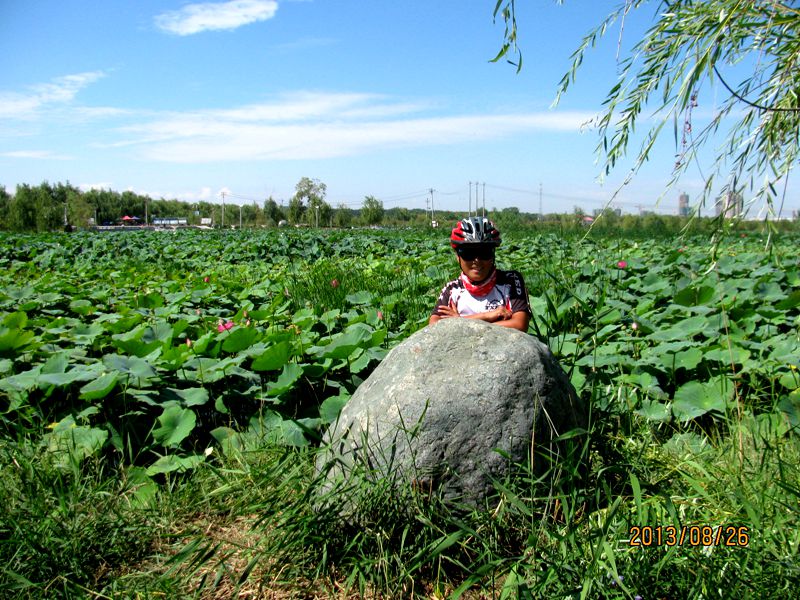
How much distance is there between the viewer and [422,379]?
2.17 m

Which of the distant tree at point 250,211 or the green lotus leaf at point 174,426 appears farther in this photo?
the distant tree at point 250,211

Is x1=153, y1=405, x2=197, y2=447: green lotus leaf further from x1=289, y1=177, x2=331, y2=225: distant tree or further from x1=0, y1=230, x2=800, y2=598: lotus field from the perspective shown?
x1=289, y1=177, x2=331, y2=225: distant tree

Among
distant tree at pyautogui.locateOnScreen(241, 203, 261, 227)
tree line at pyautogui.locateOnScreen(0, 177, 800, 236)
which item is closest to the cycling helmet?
tree line at pyautogui.locateOnScreen(0, 177, 800, 236)

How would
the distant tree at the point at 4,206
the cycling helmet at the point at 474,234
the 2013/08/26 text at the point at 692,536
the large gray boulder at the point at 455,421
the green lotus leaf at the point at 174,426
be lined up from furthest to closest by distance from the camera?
the distant tree at the point at 4,206 < the cycling helmet at the point at 474,234 < the green lotus leaf at the point at 174,426 < the large gray boulder at the point at 455,421 < the 2013/08/26 text at the point at 692,536

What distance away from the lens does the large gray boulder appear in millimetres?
2047

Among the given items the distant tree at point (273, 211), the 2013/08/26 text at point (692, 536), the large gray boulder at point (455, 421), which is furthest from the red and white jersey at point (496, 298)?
the distant tree at point (273, 211)

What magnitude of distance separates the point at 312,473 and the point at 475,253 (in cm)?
126

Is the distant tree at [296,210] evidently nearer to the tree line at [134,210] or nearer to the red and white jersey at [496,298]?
the tree line at [134,210]

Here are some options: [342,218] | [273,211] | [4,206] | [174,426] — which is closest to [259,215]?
[273,211]

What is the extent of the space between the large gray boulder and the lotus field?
10 cm

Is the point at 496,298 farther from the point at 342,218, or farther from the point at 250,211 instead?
the point at 250,211

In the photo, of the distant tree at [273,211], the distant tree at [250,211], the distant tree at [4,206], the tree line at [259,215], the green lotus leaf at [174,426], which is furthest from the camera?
the distant tree at [250,211]

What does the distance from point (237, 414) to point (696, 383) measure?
2.30 metres

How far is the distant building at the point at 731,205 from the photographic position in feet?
7.52
